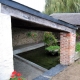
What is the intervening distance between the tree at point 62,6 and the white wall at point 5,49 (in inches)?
827

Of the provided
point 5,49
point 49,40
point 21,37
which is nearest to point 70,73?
point 5,49

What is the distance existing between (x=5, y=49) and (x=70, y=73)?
4.02 meters

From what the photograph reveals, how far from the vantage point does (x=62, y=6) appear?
2420 cm

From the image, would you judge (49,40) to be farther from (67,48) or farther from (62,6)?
(62,6)

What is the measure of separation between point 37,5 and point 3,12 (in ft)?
83.5

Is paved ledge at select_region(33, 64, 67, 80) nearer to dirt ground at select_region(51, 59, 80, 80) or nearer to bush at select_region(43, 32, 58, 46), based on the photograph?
dirt ground at select_region(51, 59, 80, 80)

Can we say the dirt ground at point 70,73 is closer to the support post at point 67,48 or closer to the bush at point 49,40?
the support post at point 67,48

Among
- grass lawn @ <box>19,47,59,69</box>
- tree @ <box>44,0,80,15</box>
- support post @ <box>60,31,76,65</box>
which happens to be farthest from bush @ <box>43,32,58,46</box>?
tree @ <box>44,0,80,15</box>

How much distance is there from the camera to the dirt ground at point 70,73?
6.39 meters

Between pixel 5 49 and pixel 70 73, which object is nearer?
pixel 5 49

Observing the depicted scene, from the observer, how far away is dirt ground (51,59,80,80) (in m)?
6.39

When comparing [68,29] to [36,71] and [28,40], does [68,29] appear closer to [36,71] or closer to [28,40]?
[36,71]

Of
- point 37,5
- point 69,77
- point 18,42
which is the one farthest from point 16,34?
point 37,5

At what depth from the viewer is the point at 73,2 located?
78.1ft
